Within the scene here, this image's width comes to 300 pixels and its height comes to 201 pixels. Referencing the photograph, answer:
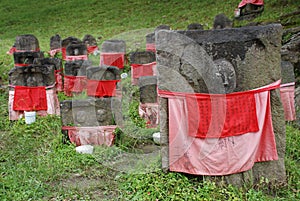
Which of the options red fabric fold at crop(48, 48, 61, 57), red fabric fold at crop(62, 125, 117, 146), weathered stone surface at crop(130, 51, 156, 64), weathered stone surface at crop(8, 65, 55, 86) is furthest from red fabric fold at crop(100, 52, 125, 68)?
red fabric fold at crop(62, 125, 117, 146)

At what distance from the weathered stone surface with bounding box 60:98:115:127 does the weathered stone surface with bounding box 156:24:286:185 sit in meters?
1.88

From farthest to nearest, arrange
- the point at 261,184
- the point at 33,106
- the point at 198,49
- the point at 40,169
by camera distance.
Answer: the point at 33,106, the point at 40,169, the point at 261,184, the point at 198,49

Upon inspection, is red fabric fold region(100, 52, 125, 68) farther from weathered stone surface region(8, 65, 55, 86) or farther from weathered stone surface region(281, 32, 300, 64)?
weathered stone surface region(281, 32, 300, 64)

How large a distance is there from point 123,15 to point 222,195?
17.2 metres

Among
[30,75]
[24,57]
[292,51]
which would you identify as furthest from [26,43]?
[292,51]

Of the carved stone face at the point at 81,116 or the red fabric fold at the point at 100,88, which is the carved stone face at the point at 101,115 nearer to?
the carved stone face at the point at 81,116

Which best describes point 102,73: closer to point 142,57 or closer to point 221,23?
point 142,57

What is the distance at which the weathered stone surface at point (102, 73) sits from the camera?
791 centimetres

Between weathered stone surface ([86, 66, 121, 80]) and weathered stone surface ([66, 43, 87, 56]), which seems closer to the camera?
weathered stone surface ([86, 66, 121, 80])

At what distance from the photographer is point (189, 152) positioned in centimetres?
445

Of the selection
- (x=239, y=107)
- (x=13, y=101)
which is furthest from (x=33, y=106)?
(x=239, y=107)

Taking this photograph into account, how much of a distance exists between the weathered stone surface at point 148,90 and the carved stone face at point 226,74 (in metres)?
2.92

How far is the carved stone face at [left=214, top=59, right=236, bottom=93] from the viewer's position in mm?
4297

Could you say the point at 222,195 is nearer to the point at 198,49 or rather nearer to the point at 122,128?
the point at 198,49
